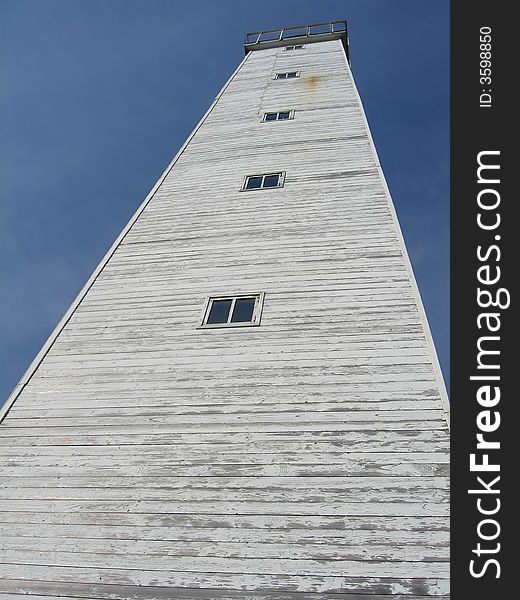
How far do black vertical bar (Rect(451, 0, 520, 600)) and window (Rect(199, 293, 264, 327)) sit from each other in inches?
129

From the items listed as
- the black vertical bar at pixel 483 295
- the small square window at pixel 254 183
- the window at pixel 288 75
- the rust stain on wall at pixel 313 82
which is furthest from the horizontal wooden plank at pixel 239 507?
the window at pixel 288 75

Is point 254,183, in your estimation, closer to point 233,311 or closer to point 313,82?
point 233,311

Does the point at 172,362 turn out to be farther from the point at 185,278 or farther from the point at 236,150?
the point at 236,150

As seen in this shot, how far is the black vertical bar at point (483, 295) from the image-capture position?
3301 millimetres

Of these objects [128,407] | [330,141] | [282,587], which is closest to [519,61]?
[282,587]

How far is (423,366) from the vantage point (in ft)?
19.1

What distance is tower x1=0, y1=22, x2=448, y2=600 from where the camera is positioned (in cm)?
429

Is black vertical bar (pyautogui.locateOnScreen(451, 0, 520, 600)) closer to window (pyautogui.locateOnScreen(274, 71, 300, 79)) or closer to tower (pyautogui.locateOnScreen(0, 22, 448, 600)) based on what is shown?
A: tower (pyautogui.locateOnScreen(0, 22, 448, 600))

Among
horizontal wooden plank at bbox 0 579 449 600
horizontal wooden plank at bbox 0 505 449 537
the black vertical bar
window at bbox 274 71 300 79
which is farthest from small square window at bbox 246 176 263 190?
window at bbox 274 71 300 79

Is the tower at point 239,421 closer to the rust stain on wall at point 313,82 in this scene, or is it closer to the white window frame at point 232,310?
the white window frame at point 232,310

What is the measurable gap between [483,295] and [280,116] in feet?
36.5

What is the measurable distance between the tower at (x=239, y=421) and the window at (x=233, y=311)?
1.1 inches

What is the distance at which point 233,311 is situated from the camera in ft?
23.5

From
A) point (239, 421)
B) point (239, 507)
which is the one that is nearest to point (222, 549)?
point (239, 507)
